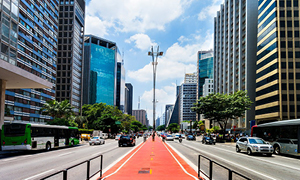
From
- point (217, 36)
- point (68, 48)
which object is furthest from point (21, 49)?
point (217, 36)

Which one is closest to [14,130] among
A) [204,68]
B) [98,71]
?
[98,71]

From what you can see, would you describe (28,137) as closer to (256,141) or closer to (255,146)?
(255,146)

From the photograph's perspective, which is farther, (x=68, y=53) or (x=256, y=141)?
(x=68, y=53)

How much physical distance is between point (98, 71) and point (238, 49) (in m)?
91.0

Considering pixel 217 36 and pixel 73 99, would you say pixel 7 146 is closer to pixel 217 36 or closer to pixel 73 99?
pixel 73 99

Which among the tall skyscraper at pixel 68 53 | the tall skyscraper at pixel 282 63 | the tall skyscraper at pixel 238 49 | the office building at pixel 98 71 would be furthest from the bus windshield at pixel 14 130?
the office building at pixel 98 71

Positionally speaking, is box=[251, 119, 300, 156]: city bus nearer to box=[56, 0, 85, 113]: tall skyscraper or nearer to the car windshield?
the car windshield

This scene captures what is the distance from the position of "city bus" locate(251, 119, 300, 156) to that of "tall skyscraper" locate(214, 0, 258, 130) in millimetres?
43744

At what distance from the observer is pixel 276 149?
87.1ft

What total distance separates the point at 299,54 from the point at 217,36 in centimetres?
5355

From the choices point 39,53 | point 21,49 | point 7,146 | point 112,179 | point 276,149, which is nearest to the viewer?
point 112,179

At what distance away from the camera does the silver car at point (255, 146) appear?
23.1 metres

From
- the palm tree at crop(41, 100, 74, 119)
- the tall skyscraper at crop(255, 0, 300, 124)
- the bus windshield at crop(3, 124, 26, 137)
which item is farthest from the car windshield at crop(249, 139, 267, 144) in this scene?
the palm tree at crop(41, 100, 74, 119)

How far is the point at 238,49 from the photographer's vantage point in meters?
80.2
